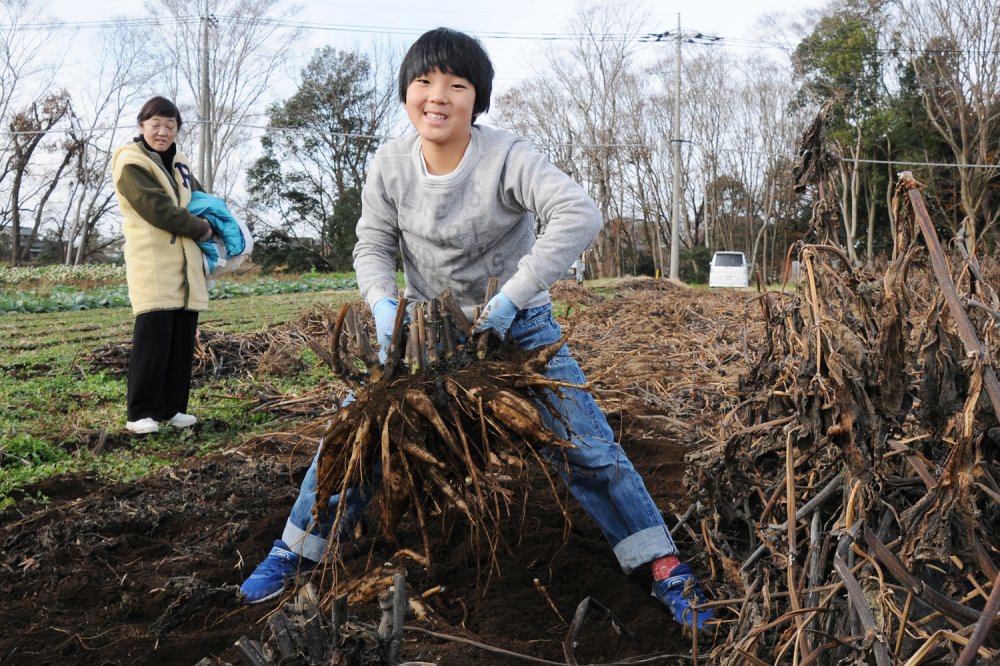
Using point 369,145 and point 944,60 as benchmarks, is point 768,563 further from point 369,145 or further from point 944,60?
point 369,145

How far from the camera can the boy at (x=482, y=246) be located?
2568 mm

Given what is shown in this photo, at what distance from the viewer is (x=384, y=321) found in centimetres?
265

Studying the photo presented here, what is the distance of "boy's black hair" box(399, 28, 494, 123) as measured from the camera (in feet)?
8.47

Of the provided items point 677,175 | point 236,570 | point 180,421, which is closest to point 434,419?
point 236,570

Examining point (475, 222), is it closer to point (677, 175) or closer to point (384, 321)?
point (384, 321)

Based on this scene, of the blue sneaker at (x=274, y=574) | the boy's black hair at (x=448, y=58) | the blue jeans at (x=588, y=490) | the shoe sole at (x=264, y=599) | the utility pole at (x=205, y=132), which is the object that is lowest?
the shoe sole at (x=264, y=599)

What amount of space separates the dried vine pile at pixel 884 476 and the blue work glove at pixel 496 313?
0.78 m

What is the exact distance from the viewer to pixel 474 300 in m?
2.85

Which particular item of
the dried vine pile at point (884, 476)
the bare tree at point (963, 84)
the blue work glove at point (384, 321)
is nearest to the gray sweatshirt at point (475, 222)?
the blue work glove at point (384, 321)

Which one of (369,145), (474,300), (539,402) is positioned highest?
(369,145)

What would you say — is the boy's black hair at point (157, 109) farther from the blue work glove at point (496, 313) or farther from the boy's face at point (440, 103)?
the blue work glove at point (496, 313)

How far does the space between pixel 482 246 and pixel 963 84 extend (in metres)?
26.5

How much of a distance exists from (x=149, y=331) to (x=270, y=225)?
97.0ft

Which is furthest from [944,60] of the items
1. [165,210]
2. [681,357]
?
[165,210]
